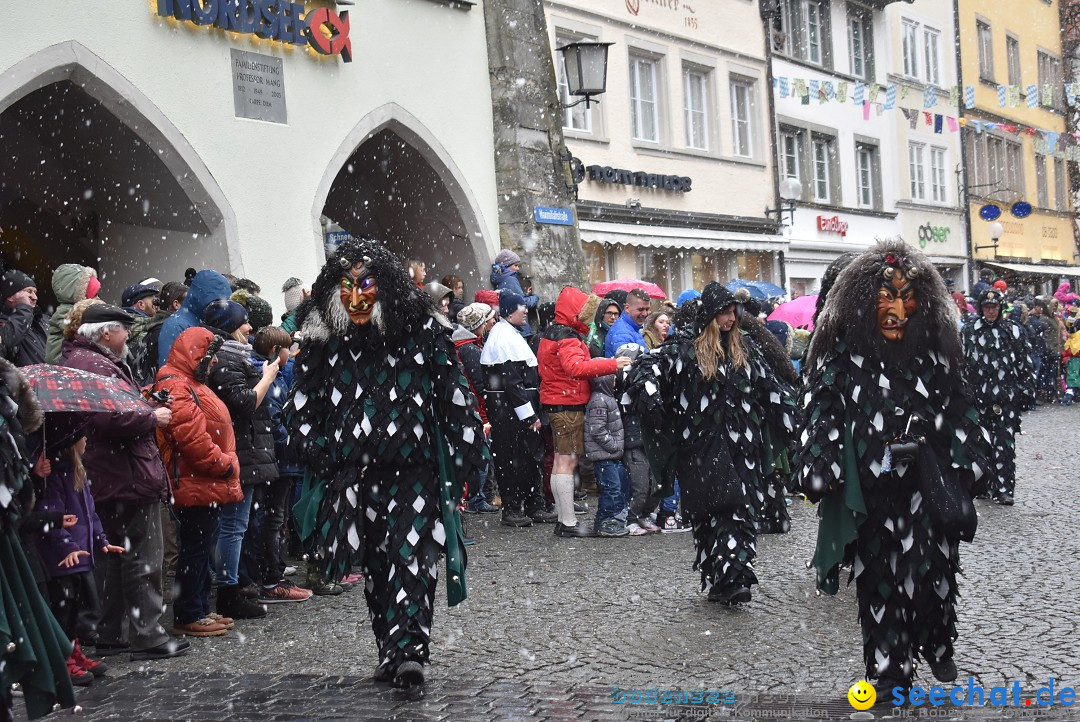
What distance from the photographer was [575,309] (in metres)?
10.5

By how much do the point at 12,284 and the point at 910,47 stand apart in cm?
2676

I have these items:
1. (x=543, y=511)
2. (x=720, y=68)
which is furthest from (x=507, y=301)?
(x=720, y=68)

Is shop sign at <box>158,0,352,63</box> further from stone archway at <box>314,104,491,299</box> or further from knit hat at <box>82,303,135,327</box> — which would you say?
knit hat at <box>82,303,135,327</box>

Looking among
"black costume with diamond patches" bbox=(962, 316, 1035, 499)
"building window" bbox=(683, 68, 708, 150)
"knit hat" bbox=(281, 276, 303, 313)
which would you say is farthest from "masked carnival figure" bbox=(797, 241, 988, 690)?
"building window" bbox=(683, 68, 708, 150)

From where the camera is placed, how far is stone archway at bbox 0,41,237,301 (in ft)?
40.3

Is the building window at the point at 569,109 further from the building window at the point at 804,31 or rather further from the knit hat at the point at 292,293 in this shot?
the knit hat at the point at 292,293

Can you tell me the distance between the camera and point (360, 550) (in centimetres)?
607

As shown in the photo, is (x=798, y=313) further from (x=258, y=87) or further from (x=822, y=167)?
(x=822, y=167)

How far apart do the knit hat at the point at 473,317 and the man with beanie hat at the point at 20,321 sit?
4115 millimetres

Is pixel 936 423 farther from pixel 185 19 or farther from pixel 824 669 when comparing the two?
pixel 185 19

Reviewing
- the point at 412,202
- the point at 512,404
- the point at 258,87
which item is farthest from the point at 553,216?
the point at 512,404

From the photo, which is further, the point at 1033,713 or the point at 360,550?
the point at 360,550

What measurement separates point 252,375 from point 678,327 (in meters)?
2.62

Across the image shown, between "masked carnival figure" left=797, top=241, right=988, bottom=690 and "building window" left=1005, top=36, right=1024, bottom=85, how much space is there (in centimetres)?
3416
